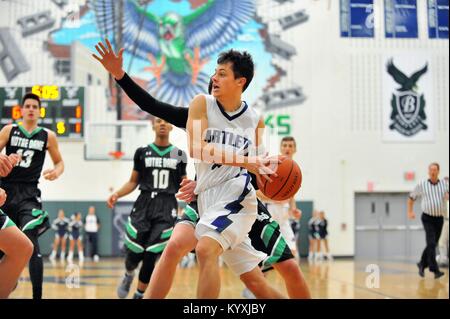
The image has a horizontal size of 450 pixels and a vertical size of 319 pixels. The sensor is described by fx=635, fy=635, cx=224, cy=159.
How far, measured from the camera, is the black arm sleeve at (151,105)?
4.22m

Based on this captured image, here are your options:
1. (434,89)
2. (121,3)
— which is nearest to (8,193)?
(121,3)

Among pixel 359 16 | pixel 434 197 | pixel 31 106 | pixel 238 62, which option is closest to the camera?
pixel 238 62

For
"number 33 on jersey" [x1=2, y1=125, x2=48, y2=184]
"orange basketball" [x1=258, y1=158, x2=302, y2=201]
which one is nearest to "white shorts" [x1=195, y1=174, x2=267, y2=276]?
"orange basketball" [x1=258, y1=158, x2=302, y2=201]

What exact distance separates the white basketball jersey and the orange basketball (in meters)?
0.19

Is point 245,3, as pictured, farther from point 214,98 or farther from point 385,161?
point 214,98

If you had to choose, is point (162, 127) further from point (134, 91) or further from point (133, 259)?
point (134, 91)

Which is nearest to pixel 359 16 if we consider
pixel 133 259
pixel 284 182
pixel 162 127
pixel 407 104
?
pixel 162 127

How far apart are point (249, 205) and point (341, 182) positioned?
56.1 feet

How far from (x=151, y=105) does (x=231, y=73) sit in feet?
1.89

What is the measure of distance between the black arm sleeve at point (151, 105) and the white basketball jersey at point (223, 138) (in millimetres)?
262

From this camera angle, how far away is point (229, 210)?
13.0ft

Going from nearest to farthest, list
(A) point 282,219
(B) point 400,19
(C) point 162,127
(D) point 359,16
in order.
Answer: (C) point 162,127 → (A) point 282,219 → (D) point 359,16 → (B) point 400,19

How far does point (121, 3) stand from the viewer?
19.2 meters

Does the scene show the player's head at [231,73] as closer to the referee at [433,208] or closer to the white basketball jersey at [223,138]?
the white basketball jersey at [223,138]
